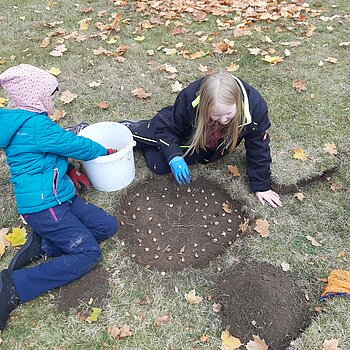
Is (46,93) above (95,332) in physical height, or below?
above

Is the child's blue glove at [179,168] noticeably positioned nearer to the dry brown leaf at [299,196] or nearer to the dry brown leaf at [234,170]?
the dry brown leaf at [234,170]

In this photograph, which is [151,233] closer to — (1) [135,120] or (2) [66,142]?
(2) [66,142]

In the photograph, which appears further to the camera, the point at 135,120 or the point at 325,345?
the point at 135,120

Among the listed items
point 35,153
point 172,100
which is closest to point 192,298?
point 35,153

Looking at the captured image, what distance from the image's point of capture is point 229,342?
2.44 meters

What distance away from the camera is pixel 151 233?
10.1ft

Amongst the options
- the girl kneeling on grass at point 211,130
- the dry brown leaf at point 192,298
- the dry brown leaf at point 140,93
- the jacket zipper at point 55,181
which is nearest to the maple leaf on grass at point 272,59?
the dry brown leaf at point 140,93

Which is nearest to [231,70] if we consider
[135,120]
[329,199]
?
[135,120]

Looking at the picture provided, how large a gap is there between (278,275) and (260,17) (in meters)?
4.14

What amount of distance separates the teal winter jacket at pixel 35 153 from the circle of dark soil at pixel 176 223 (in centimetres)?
61

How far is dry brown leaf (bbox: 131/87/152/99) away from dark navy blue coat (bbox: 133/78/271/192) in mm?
1002

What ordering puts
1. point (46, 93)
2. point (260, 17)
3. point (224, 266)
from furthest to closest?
1. point (260, 17)
2. point (224, 266)
3. point (46, 93)

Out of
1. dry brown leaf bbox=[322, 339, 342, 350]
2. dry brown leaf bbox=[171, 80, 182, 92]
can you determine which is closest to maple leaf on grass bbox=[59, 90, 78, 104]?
dry brown leaf bbox=[171, 80, 182, 92]

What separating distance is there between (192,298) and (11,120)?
5.34ft
